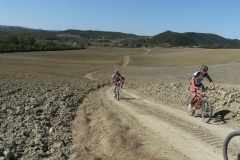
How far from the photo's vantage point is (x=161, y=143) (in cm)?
878

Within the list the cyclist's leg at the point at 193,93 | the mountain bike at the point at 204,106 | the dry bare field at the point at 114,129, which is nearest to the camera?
the dry bare field at the point at 114,129

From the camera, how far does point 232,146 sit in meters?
6.53

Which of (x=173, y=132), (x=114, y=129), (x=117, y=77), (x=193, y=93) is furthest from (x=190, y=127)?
(x=117, y=77)

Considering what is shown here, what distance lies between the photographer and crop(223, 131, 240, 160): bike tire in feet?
20.1

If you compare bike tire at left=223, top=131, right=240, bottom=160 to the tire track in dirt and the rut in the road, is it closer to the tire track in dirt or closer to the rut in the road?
the tire track in dirt

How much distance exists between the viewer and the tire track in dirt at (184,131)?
8.29m

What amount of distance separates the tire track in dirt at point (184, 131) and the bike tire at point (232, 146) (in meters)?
1.06

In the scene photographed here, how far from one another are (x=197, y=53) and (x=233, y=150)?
83931 millimetres

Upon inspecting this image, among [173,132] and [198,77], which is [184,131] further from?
[198,77]

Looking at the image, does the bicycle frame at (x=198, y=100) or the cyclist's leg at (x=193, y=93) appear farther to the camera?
the cyclist's leg at (x=193, y=93)

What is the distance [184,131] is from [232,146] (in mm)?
3682

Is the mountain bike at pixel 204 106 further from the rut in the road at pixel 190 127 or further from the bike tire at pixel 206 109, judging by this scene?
the rut in the road at pixel 190 127

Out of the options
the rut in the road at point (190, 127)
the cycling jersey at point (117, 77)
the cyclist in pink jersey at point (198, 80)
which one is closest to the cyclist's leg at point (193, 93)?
the cyclist in pink jersey at point (198, 80)

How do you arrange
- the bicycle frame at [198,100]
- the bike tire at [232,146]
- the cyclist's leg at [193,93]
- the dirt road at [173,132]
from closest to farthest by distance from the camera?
the bike tire at [232,146] < the dirt road at [173,132] < the bicycle frame at [198,100] < the cyclist's leg at [193,93]
